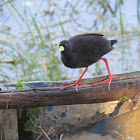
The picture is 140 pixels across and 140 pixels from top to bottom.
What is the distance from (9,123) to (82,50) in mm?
930

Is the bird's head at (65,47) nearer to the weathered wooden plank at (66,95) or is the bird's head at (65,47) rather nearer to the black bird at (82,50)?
the black bird at (82,50)

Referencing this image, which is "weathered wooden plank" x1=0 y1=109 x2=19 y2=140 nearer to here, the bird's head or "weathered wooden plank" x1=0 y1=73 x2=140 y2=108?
"weathered wooden plank" x1=0 y1=73 x2=140 y2=108

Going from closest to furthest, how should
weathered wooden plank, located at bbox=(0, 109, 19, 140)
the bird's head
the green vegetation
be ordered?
the bird's head → weathered wooden plank, located at bbox=(0, 109, 19, 140) → the green vegetation

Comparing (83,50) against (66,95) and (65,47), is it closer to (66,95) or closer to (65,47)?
(65,47)

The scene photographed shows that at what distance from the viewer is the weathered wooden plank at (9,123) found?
3494mm

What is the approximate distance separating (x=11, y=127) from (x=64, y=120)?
50 centimetres

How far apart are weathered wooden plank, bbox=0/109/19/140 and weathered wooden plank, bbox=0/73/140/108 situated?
0.17m

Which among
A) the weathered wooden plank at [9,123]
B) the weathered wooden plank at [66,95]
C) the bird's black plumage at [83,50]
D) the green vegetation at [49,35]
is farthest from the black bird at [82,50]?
the green vegetation at [49,35]

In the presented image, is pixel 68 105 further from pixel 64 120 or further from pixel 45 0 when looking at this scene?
pixel 45 0

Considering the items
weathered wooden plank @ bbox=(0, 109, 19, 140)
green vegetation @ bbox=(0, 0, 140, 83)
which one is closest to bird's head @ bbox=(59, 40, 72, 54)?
weathered wooden plank @ bbox=(0, 109, 19, 140)

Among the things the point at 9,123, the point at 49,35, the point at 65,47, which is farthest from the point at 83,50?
the point at 49,35

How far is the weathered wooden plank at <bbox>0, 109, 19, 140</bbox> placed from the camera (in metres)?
3.49

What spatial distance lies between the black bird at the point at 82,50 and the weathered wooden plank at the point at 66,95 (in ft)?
0.46

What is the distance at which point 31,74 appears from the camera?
514 centimetres
